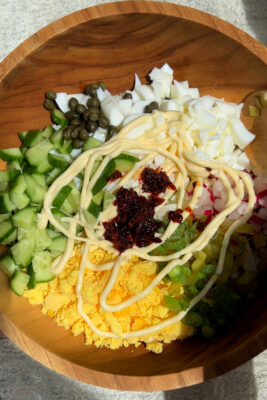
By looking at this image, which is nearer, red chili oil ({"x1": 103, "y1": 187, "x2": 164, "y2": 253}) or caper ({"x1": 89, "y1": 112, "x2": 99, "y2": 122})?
red chili oil ({"x1": 103, "y1": 187, "x2": 164, "y2": 253})

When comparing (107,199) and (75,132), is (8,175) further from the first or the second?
(107,199)

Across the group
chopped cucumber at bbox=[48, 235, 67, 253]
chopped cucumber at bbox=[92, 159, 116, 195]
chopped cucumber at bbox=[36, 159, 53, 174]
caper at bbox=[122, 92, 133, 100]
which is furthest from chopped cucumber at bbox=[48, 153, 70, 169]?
caper at bbox=[122, 92, 133, 100]

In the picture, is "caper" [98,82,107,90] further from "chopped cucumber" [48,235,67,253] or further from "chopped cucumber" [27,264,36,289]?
"chopped cucumber" [27,264,36,289]

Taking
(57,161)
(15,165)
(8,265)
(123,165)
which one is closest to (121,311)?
(8,265)

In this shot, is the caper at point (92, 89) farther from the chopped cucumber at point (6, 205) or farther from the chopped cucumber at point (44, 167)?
the chopped cucumber at point (6, 205)

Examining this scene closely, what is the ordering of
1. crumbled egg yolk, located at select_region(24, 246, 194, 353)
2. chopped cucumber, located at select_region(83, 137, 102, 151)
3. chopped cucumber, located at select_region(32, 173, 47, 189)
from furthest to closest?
1. chopped cucumber, located at select_region(83, 137, 102, 151)
2. chopped cucumber, located at select_region(32, 173, 47, 189)
3. crumbled egg yolk, located at select_region(24, 246, 194, 353)

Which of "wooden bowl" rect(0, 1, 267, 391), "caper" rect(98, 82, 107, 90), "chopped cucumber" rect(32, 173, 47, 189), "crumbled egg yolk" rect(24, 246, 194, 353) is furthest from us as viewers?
"caper" rect(98, 82, 107, 90)

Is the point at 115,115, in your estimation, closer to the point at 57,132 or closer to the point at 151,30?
the point at 57,132

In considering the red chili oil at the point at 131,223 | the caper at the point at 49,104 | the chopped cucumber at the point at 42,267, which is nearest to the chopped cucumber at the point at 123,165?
the red chili oil at the point at 131,223
